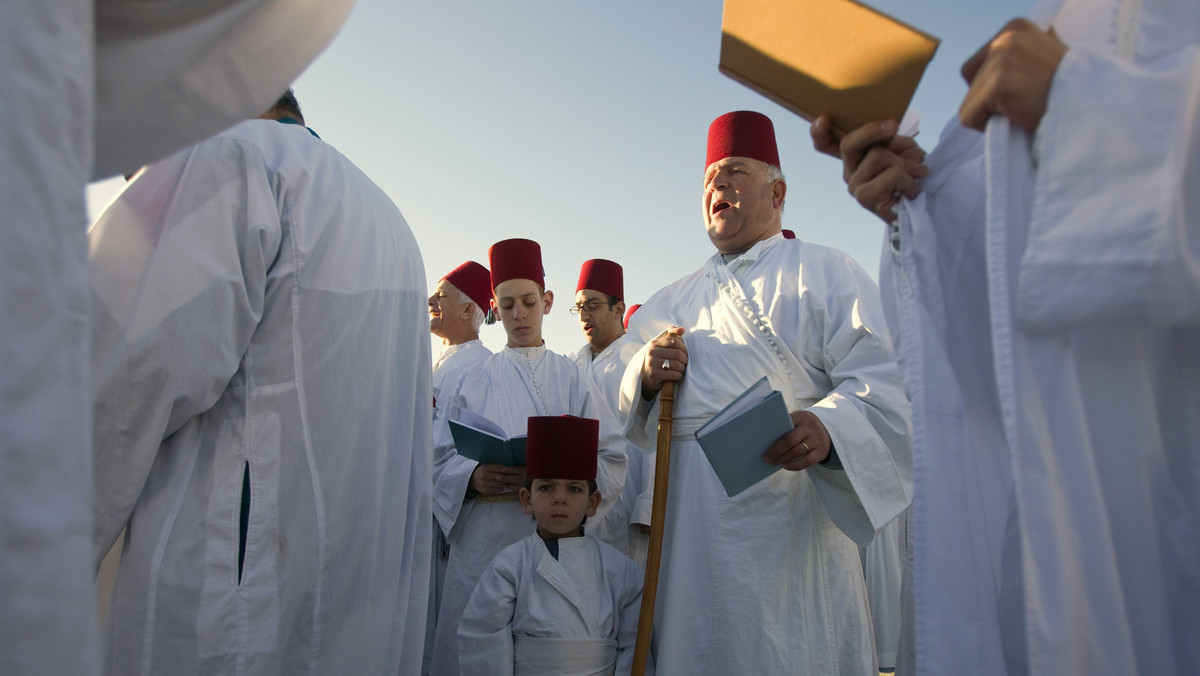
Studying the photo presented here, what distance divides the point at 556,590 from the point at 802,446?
1500 millimetres

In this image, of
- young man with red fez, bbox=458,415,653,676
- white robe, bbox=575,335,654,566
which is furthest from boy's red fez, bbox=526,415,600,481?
white robe, bbox=575,335,654,566

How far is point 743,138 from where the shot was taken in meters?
3.61

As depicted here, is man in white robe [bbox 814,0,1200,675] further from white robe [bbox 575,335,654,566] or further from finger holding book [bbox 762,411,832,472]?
white robe [bbox 575,335,654,566]

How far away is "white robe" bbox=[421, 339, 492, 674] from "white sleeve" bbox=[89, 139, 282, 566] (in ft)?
6.72

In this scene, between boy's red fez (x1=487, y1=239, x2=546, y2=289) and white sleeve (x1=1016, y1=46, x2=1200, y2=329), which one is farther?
boy's red fez (x1=487, y1=239, x2=546, y2=289)

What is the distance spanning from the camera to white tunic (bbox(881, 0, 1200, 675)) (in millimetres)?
1162

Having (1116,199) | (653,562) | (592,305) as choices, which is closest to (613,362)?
(592,305)

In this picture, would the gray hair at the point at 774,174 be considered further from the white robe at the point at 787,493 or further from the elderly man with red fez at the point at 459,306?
the elderly man with red fez at the point at 459,306

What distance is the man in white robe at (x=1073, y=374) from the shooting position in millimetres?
1165

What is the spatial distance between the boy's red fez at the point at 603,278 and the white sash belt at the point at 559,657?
3909 mm

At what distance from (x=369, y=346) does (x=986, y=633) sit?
1.81m

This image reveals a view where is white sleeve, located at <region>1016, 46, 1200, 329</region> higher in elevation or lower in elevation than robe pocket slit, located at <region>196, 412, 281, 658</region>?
higher

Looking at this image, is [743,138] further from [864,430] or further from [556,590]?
[556,590]

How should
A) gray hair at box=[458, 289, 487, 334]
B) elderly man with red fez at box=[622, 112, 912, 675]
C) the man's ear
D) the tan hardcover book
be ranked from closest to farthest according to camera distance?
1. the tan hardcover book
2. elderly man with red fez at box=[622, 112, 912, 675]
3. the man's ear
4. gray hair at box=[458, 289, 487, 334]
